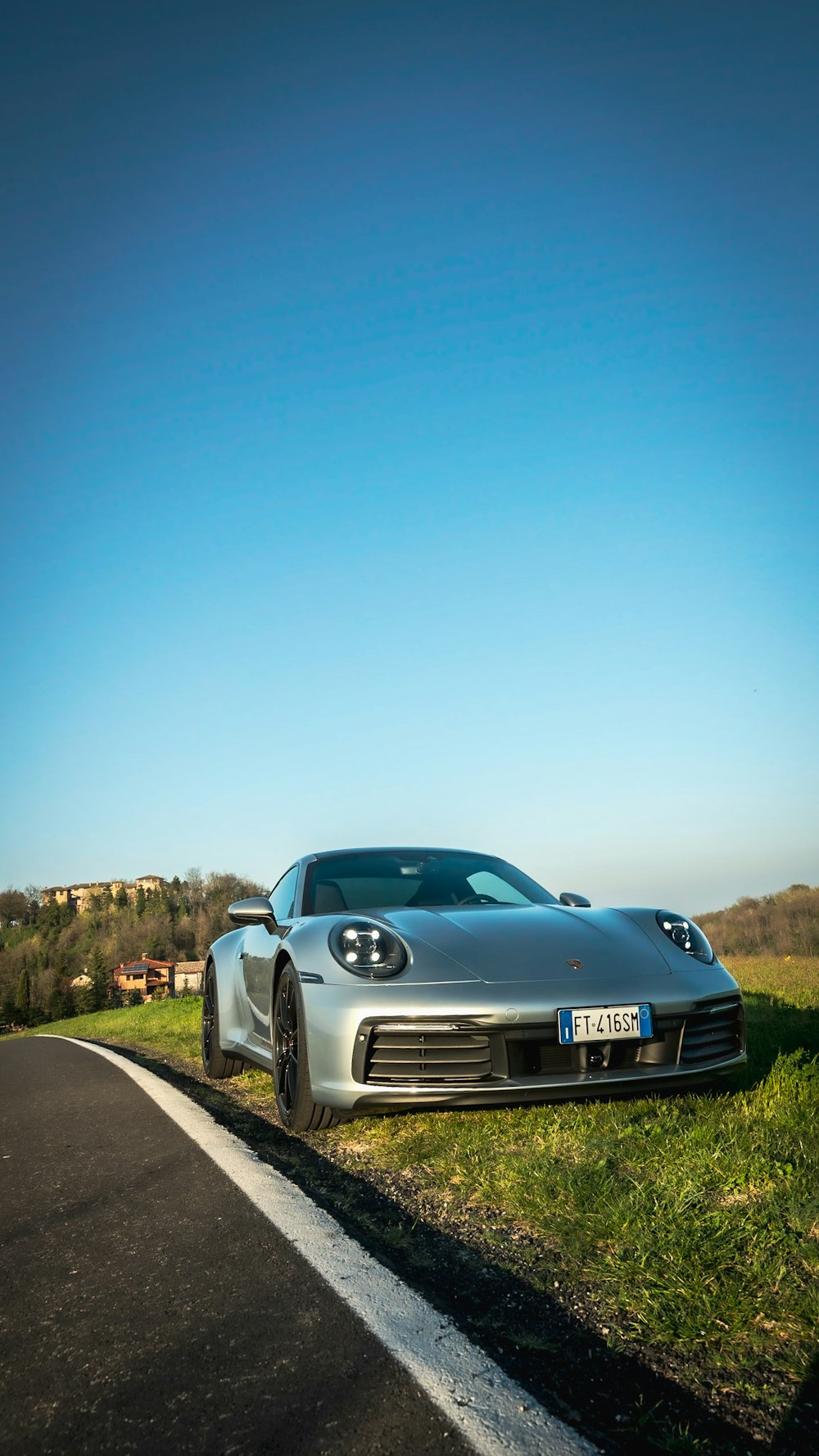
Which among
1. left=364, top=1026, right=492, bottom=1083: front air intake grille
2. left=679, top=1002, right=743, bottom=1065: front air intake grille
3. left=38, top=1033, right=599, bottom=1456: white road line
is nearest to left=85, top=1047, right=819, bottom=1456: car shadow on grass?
left=38, top=1033, right=599, bottom=1456: white road line

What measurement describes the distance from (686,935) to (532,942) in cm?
82

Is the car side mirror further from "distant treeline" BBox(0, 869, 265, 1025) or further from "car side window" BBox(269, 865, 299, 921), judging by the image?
"distant treeline" BBox(0, 869, 265, 1025)

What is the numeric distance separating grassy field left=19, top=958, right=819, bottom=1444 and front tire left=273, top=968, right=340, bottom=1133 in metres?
0.12

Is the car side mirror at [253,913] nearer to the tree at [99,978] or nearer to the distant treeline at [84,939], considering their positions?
the distant treeline at [84,939]

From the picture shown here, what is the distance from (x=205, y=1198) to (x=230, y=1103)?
247 centimetres

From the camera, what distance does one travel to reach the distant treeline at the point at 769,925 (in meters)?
23.6

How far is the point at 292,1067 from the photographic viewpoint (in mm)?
4461

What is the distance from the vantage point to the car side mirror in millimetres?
5176

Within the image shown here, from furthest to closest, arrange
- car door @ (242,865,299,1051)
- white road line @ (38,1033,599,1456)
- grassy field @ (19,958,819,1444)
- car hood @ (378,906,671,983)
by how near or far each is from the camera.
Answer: car door @ (242,865,299,1051), car hood @ (378,906,671,983), grassy field @ (19,958,819,1444), white road line @ (38,1033,599,1456)

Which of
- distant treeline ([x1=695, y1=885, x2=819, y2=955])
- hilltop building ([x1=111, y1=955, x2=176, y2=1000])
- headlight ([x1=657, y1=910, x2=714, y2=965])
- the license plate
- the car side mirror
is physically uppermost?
the car side mirror

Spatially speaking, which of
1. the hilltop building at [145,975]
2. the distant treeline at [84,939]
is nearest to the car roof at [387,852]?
the distant treeline at [84,939]

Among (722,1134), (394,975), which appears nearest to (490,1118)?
(394,975)

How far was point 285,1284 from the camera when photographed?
2371 mm

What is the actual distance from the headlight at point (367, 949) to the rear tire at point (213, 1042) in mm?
2708
